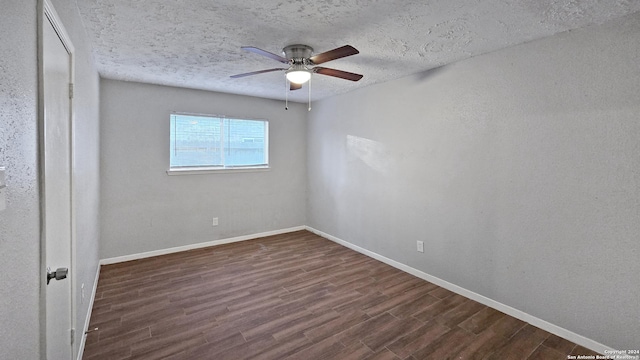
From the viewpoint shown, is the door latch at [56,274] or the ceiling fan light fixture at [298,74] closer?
the door latch at [56,274]

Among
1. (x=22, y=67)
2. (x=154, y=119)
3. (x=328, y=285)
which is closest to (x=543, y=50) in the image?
(x=328, y=285)

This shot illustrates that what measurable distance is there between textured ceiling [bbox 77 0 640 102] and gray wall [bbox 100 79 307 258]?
32.1 inches

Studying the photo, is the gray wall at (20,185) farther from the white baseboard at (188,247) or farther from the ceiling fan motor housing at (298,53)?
the white baseboard at (188,247)

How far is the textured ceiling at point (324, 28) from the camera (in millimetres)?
1862

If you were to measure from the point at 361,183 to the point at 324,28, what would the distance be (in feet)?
7.77

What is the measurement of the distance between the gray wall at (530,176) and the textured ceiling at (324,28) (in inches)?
11.4

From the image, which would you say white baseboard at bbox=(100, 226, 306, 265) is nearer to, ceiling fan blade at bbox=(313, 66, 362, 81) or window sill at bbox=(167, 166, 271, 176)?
window sill at bbox=(167, 166, 271, 176)

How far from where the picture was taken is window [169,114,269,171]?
4.14 meters

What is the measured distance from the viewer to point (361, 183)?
13.6 feet

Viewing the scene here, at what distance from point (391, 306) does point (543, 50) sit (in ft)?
8.31

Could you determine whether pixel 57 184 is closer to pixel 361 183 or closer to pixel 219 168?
pixel 219 168

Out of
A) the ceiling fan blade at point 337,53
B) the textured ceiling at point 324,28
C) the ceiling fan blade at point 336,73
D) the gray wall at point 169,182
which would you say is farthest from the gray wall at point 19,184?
the gray wall at point 169,182

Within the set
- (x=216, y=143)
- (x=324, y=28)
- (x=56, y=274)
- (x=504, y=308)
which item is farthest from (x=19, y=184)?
(x=216, y=143)

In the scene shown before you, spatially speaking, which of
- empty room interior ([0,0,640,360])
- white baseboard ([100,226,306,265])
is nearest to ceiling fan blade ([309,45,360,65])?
empty room interior ([0,0,640,360])
